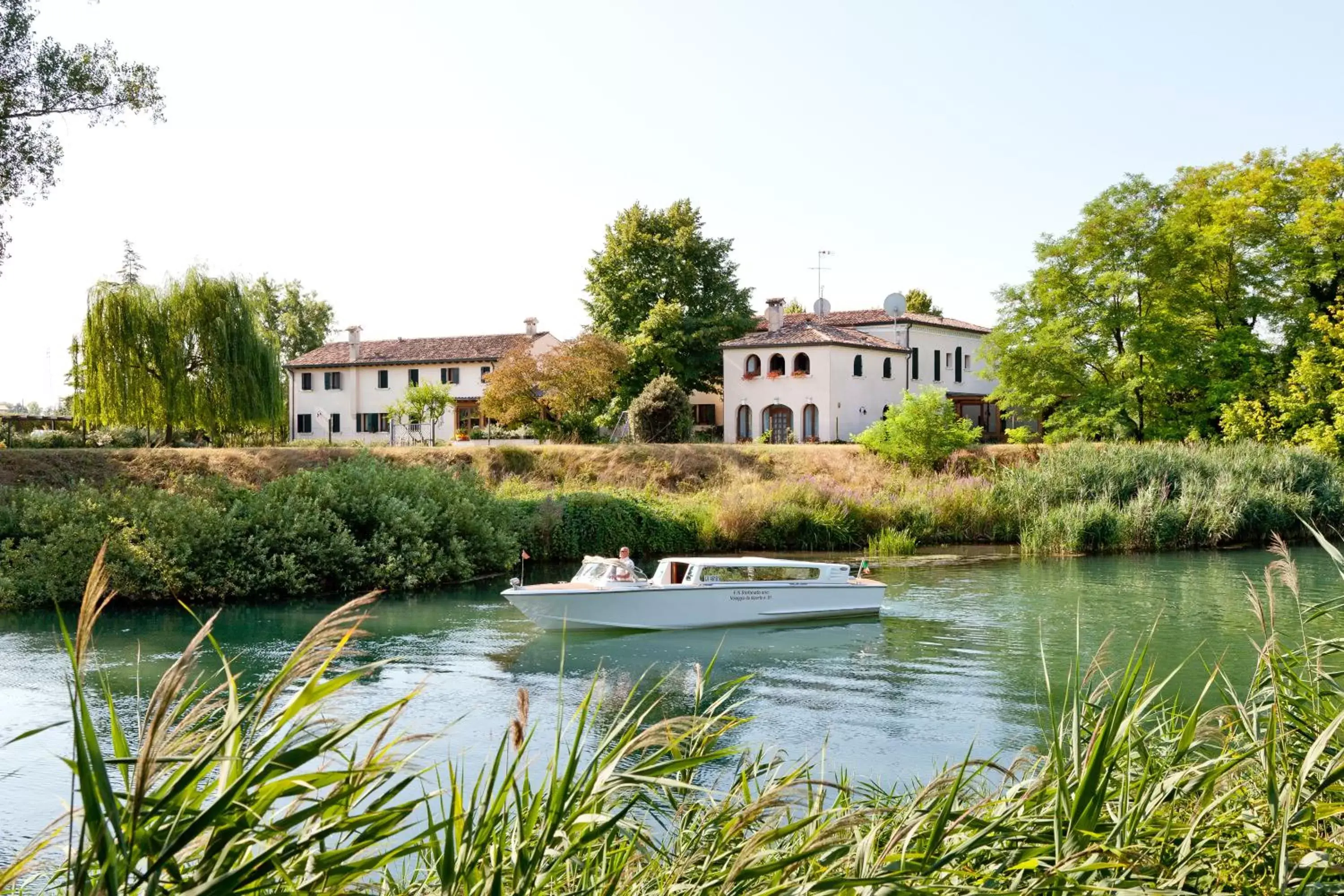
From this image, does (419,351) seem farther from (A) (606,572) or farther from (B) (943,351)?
(A) (606,572)

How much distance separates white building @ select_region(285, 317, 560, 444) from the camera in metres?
66.7

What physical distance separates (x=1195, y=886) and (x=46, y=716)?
1440 centimetres

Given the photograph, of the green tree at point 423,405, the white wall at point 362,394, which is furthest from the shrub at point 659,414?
the white wall at point 362,394

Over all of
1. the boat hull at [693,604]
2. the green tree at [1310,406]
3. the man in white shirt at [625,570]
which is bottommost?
the boat hull at [693,604]

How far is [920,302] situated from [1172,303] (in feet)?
109

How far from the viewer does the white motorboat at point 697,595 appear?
2144 cm

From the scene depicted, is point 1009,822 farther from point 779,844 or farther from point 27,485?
point 27,485

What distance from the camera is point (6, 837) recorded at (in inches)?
407

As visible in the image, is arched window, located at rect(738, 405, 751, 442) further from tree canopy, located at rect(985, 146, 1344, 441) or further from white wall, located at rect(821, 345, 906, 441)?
tree canopy, located at rect(985, 146, 1344, 441)

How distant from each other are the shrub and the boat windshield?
27540mm

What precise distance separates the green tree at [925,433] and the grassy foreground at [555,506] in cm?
71

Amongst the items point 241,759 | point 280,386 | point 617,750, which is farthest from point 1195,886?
point 280,386

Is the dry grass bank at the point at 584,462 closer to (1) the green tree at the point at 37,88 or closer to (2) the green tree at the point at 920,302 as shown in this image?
(1) the green tree at the point at 37,88

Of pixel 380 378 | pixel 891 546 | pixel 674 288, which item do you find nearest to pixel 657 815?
pixel 891 546
